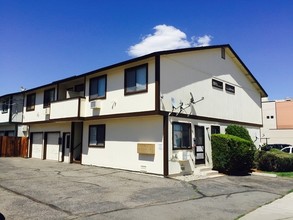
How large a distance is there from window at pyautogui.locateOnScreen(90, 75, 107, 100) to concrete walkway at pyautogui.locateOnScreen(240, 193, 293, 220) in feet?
37.3

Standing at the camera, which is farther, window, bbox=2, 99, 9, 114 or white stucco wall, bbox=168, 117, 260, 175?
window, bbox=2, 99, 9, 114

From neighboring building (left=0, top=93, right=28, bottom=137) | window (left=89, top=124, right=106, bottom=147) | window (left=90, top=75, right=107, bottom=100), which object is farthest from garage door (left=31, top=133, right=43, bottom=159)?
window (left=90, top=75, right=107, bottom=100)

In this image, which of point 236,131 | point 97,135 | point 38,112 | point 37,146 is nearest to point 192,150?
point 236,131

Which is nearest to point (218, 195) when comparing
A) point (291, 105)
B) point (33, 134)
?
point (33, 134)

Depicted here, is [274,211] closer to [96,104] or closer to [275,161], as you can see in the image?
[275,161]

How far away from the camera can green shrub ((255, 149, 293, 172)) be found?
18.2m

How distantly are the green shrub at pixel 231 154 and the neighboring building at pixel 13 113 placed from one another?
58.3 ft

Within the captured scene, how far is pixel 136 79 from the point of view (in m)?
15.7

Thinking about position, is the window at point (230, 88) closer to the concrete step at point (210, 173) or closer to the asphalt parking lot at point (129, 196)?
the concrete step at point (210, 173)

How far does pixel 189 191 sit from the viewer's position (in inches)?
441

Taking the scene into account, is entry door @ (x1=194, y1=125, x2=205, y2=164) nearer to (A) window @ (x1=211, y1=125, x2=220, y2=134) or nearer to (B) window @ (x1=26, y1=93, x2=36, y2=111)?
(A) window @ (x1=211, y1=125, x2=220, y2=134)

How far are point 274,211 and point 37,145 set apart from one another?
2113 centimetres

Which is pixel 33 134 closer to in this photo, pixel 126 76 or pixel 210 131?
pixel 126 76

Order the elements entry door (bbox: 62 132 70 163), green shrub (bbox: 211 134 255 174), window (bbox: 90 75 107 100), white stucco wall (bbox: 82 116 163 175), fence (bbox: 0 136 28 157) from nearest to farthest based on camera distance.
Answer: white stucco wall (bbox: 82 116 163 175) < green shrub (bbox: 211 134 255 174) < window (bbox: 90 75 107 100) < entry door (bbox: 62 132 70 163) < fence (bbox: 0 136 28 157)
